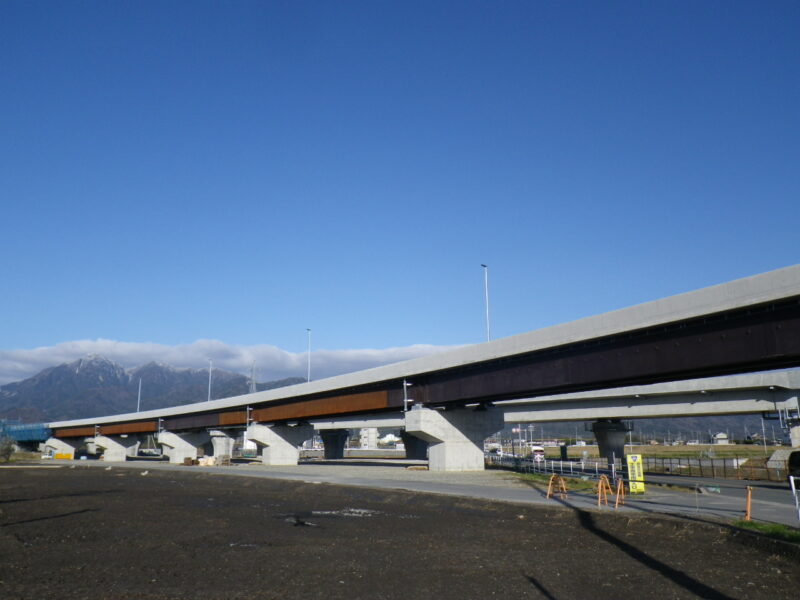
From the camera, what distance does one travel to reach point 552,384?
127ft

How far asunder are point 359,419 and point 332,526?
69291 mm

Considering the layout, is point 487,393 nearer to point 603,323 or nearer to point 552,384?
point 552,384

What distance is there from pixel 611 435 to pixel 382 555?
63.5 metres

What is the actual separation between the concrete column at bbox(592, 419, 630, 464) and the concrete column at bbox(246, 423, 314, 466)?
33943mm

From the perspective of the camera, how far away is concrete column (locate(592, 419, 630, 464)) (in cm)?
7219

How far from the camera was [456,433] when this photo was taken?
52469mm

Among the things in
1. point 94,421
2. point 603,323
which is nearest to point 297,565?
point 603,323

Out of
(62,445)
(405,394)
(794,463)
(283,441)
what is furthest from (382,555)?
(62,445)

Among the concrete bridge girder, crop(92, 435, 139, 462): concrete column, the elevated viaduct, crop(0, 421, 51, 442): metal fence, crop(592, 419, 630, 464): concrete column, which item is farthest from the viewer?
crop(0, 421, 51, 442): metal fence

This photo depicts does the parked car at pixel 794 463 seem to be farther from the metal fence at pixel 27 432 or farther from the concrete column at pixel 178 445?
the metal fence at pixel 27 432

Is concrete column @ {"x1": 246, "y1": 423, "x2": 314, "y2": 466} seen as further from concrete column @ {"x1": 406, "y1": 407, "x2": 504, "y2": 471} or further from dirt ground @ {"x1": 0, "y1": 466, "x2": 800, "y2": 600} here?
dirt ground @ {"x1": 0, "y1": 466, "x2": 800, "y2": 600}

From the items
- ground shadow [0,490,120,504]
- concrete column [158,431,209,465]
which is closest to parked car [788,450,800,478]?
ground shadow [0,490,120,504]

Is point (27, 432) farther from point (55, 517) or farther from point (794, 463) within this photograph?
point (794, 463)

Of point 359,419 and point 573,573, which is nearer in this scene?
point 573,573
